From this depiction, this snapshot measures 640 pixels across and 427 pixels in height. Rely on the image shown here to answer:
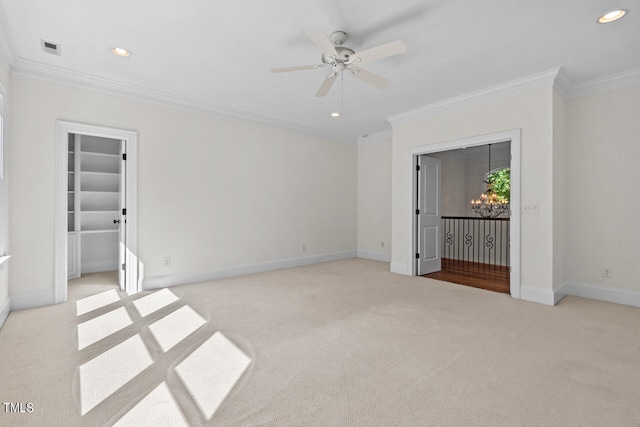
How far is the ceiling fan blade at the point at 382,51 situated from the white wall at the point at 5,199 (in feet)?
11.3

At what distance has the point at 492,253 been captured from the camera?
22.0ft

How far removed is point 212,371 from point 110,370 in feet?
2.41

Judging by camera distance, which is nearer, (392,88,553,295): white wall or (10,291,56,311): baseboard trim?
(10,291,56,311): baseboard trim

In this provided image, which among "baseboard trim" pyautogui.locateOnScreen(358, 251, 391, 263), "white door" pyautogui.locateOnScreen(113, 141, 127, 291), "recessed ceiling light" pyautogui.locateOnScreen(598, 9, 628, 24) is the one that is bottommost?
"baseboard trim" pyautogui.locateOnScreen(358, 251, 391, 263)

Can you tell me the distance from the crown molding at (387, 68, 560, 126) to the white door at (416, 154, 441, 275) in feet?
2.39

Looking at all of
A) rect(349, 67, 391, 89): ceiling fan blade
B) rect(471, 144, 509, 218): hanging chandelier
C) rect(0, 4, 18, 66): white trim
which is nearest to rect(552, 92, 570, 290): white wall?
rect(349, 67, 391, 89): ceiling fan blade

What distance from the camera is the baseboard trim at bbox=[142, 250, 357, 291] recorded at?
443 centimetres

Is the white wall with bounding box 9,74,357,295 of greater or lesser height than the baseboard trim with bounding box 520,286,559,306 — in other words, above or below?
above

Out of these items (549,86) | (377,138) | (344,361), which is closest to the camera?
(344,361)

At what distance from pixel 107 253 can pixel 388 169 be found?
563 cm

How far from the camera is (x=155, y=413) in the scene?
177cm

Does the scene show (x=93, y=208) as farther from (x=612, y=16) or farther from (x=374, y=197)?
(x=612, y=16)

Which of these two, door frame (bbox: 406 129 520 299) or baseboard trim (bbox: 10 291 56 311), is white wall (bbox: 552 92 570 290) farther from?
baseboard trim (bbox: 10 291 56 311)

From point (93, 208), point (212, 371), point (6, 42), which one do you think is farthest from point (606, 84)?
point (93, 208)
